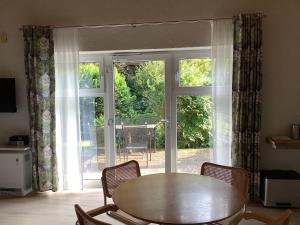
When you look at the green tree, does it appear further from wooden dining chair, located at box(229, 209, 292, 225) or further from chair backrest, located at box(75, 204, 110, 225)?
chair backrest, located at box(75, 204, 110, 225)

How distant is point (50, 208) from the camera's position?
Answer: 3648mm

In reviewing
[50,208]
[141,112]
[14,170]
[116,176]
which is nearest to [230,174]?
[116,176]

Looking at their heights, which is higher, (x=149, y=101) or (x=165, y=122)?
(x=149, y=101)

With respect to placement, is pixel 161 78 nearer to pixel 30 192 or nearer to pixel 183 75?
pixel 183 75

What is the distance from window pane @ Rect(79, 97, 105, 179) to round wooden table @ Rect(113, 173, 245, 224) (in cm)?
195

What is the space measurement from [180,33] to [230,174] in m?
2.05

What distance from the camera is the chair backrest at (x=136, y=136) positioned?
4.36 metres

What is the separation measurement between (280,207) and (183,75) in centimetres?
206

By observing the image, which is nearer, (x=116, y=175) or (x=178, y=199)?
(x=178, y=199)

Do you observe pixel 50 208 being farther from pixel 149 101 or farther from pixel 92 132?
pixel 149 101

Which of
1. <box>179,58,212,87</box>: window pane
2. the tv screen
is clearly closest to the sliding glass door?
<box>179,58,212,87</box>: window pane

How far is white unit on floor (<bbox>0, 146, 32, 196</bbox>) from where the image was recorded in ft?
13.2

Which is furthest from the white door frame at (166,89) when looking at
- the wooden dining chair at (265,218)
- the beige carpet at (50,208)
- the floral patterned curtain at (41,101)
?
the wooden dining chair at (265,218)

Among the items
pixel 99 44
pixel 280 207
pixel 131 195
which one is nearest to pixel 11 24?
pixel 99 44
